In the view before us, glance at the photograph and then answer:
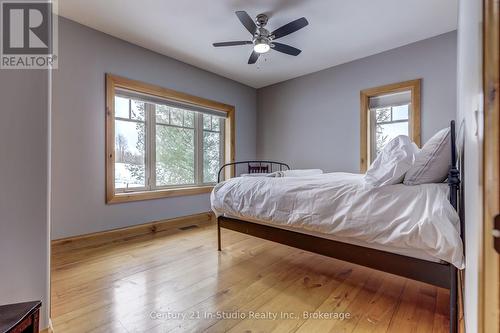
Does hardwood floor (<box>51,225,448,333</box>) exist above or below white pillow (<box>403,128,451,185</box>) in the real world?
below

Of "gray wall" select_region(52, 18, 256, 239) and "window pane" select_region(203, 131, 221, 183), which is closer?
"gray wall" select_region(52, 18, 256, 239)

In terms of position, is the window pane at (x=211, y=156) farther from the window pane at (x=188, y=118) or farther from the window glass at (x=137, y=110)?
the window glass at (x=137, y=110)

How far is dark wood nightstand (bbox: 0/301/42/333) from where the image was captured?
27.2 inches

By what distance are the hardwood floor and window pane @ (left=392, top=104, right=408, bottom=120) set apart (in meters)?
2.26

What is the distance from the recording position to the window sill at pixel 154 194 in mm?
2941

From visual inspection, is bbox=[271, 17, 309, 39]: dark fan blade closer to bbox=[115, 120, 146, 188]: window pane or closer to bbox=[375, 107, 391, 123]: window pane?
bbox=[375, 107, 391, 123]: window pane

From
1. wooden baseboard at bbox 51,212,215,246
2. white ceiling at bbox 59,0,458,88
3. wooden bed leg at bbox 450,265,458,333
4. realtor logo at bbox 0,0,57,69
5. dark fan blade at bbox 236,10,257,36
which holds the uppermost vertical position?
white ceiling at bbox 59,0,458,88

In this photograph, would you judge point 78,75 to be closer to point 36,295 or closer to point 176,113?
point 176,113

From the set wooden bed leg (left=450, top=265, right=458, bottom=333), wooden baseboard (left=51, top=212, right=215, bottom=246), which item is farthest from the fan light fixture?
wooden baseboard (left=51, top=212, right=215, bottom=246)

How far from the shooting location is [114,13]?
8.17 feet

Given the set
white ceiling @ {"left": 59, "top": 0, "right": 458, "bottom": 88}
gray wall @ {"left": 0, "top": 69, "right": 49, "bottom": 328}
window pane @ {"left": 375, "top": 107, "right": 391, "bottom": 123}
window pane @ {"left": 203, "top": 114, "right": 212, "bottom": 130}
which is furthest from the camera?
window pane @ {"left": 203, "top": 114, "right": 212, "bottom": 130}

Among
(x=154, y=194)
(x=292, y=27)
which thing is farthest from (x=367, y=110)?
(x=154, y=194)

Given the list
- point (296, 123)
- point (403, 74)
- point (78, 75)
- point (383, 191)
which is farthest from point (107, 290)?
point (403, 74)

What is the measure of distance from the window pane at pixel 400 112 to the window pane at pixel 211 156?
2.84 metres
